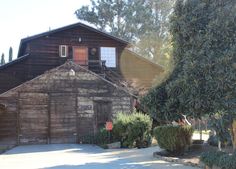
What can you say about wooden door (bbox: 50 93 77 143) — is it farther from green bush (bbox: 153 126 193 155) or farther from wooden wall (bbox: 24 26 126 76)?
green bush (bbox: 153 126 193 155)

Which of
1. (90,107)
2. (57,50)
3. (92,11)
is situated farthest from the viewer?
(92,11)

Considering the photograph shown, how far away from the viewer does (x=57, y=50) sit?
105ft

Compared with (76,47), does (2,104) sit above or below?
below

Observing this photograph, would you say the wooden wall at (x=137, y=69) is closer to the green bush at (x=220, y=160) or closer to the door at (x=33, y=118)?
the door at (x=33, y=118)

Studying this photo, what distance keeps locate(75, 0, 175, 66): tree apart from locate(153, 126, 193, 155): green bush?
1301 inches

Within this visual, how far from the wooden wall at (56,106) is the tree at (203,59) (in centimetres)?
1302

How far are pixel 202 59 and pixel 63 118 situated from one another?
50.5 ft

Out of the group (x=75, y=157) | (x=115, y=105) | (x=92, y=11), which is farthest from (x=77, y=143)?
(x=92, y=11)

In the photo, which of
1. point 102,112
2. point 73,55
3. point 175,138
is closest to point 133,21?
point 73,55

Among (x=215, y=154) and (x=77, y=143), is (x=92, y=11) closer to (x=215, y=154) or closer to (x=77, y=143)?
(x=77, y=143)

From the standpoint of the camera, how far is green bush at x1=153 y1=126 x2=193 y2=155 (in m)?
16.3

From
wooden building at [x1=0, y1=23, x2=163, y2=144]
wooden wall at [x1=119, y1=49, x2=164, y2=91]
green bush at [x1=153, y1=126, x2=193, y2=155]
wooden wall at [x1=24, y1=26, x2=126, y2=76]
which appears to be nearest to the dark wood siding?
wooden wall at [x1=24, y1=26, x2=126, y2=76]

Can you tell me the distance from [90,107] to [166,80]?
1266cm

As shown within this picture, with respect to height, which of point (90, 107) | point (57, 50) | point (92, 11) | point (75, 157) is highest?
point (92, 11)
